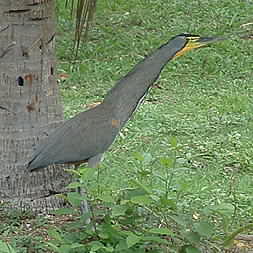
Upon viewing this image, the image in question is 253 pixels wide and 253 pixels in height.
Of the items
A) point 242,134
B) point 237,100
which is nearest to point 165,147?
point 242,134

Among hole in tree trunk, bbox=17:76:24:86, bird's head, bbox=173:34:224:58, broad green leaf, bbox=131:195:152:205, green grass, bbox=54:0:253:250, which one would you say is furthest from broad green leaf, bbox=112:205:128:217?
hole in tree trunk, bbox=17:76:24:86

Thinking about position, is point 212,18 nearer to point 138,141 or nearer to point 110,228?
point 138,141

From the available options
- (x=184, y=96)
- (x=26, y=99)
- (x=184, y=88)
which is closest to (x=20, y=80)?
(x=26, y=99)

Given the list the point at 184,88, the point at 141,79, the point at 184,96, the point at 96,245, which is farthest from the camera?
the point at 184,88

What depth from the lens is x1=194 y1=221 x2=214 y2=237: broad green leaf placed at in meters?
3.19

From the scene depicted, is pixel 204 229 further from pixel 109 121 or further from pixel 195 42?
pixel 195 42

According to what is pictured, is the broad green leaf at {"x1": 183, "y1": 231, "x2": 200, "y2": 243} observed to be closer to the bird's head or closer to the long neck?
the long neck

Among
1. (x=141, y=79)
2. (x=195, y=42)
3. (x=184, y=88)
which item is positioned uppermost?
(x=195, y=42)

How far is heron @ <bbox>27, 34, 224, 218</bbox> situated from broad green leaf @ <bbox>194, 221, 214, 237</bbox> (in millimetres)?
546

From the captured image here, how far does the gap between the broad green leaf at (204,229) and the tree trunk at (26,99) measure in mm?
971

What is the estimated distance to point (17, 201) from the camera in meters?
3.92

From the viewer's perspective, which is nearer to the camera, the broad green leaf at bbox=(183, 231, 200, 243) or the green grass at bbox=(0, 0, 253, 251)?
the broad green leaf at bbox=(183, 231, 200, 243)

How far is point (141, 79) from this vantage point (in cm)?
345

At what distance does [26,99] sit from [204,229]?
116 centimetres
